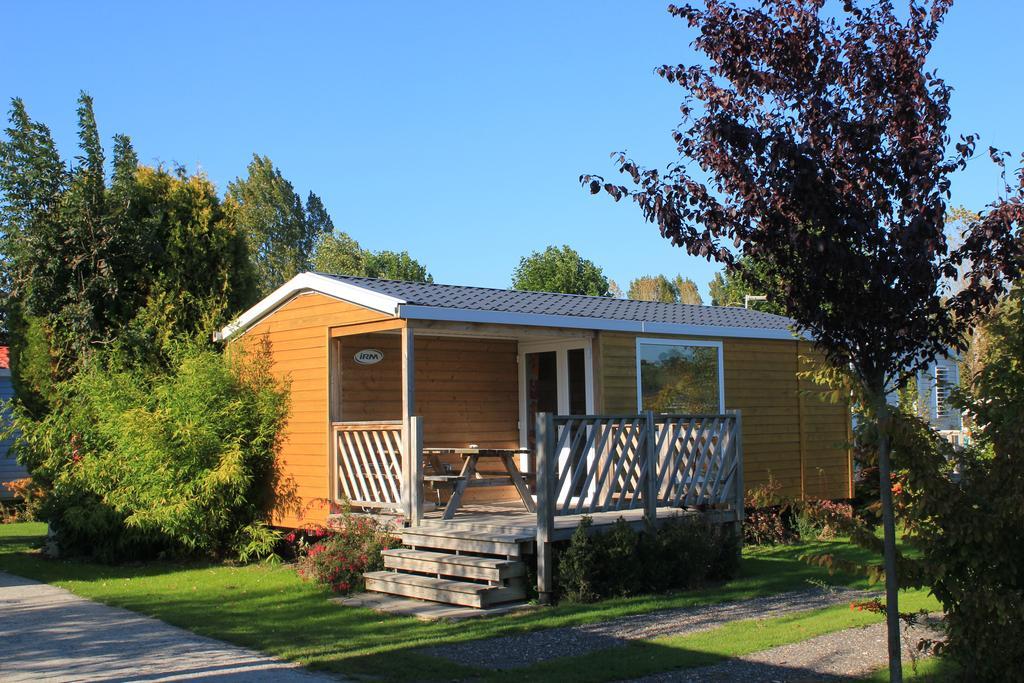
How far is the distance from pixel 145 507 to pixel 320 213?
49.7 metres

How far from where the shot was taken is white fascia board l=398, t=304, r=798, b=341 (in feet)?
34.4

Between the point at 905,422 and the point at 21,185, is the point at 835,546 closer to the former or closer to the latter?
the point at 905,422

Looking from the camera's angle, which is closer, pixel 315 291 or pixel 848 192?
pixel 848 192

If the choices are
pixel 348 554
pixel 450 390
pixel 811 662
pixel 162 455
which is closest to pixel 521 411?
pixel 450 390

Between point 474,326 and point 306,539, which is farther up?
point 474,326

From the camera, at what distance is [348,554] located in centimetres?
1014

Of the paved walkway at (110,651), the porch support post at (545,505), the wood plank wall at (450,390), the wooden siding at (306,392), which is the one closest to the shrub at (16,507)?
the wooden siding at (306,392)

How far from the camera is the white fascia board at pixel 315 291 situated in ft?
34.8

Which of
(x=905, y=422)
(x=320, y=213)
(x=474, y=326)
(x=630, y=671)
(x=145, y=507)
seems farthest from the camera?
(x=320, y=213)

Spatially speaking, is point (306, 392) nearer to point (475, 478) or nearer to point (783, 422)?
point (475, 478)

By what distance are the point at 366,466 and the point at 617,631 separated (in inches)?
159

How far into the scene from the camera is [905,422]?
514cm

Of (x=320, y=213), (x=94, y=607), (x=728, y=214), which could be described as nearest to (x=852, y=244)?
(x=728, y=214)

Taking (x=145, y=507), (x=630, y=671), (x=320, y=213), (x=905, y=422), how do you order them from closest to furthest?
1. (x=905, y=422)
2. (x=630, y=671)
3. (x=145, y=507)
4. (x=320, y=213)
